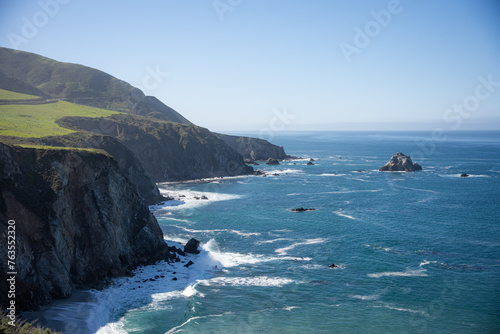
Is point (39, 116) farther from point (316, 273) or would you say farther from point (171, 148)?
point (316, 273)

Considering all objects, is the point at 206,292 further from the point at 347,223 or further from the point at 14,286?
the point at 347,223

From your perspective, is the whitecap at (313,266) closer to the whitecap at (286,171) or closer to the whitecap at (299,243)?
the whitecap at (299,243)

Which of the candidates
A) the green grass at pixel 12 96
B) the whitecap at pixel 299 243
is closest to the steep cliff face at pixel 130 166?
the whitecap at pixel 299 243

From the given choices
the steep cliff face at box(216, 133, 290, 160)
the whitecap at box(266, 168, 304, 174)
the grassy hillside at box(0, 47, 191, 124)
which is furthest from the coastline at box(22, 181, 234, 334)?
the steep cliff face at box(216, 133, 290, 160)

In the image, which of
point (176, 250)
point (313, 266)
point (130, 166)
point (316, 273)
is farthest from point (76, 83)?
point (316, 273)

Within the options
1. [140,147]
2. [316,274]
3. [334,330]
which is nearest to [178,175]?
[140,147]
